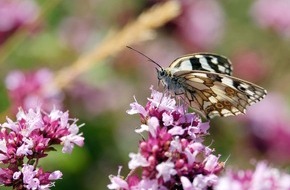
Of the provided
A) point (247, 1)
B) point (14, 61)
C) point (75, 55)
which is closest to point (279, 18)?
point (247, 1)

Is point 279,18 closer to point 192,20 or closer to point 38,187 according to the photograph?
point 192,20

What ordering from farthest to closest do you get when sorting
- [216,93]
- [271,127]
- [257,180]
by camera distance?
[271,127] → [216,93] → [257,180]

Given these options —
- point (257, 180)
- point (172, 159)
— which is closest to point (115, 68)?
point (172, 159)

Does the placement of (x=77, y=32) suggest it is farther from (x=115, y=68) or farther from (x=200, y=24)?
(x=200, y=24)

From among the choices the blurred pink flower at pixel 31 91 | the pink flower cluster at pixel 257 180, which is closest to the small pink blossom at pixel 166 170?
the pink flower cluster at pixel 257 180

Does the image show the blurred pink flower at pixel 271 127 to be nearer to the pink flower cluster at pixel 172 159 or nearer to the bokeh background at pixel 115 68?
the bokeh background at pixel 115 68

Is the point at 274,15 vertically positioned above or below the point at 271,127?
above

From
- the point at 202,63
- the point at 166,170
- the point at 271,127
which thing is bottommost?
the point at 166,170
